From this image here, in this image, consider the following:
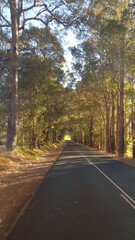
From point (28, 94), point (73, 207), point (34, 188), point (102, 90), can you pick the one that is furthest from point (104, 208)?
point (102, 90)

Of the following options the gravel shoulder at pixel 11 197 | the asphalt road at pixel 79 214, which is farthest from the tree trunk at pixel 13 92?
the asphalt road at pixel 79 214

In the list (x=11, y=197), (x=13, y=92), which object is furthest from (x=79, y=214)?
(x=13, y=92)

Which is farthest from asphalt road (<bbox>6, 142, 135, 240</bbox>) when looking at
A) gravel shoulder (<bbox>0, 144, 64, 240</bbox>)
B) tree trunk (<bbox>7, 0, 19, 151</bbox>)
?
tree trunk (<bbox>7, 0, 19, 151</bbox>)

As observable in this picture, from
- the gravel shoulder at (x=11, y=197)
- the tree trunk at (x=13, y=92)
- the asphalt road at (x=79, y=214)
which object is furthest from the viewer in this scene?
the tree trunk at (x=13, y=92)

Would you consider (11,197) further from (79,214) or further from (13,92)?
(13,92)

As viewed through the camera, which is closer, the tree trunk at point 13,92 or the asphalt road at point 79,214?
the asphalt road at point 79,214

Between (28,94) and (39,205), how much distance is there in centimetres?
1575

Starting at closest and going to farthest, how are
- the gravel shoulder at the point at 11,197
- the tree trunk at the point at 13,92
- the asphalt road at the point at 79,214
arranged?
the asphalt road at the point at 79,214 → the gravel shoulder at the point at 11,197 → the tree trunk at the point at 13,92

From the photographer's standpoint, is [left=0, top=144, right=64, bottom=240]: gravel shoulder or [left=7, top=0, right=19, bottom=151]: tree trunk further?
[left=7, top=0, right=19, bottom=151]: tree trunk

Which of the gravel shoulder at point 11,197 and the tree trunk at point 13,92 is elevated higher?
the tree trunk at point 13,92

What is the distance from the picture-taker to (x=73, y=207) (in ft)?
→ 18.8

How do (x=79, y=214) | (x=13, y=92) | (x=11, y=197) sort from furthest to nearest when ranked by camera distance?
(x=13, y=92) < (x=11, y=197) < (x=79, y=214)

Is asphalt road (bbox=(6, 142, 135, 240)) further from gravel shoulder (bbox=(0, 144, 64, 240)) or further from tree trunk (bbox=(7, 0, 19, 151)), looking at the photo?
tree trunk (bbox=(7, 0, 19, 151))

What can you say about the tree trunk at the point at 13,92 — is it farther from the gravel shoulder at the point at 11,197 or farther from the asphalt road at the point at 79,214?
the asphalt road at the point at 79,214
